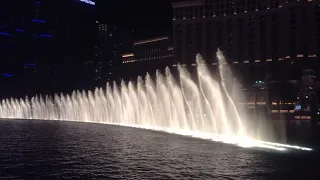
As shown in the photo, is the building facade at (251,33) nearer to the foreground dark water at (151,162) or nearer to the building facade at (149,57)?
the building facade at (149,57)

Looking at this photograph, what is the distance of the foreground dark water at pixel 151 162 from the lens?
16.8m

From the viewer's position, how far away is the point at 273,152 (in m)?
23.3

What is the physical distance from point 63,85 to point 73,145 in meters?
96.7

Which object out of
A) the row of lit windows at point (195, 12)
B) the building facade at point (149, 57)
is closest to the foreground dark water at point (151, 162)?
the row of lit windows at point (195, 12)

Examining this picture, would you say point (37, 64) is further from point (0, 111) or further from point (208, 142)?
point (208, 142)

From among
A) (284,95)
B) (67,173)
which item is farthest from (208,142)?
(284,95)

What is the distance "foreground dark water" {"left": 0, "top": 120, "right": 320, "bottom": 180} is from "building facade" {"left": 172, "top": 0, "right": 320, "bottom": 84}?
3156 inches

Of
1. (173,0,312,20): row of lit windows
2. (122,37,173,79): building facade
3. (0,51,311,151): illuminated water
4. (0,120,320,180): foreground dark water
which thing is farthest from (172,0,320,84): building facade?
(0,120,320,180): foreground dark water

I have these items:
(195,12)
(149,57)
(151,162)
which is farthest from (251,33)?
(151,162)

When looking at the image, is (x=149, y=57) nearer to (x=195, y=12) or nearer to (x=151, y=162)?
(x=195, y=12)

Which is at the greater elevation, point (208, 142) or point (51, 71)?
point (51, 71)

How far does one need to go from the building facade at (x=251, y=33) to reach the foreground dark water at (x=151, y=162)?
263 feet

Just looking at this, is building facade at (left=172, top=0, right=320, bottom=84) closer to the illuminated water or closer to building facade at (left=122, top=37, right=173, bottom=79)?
building facade at (left=122, top=37, right=173, bottom=79)

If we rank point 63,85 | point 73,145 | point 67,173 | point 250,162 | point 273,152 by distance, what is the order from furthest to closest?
point 63,85 < point 73,145 < point 273,152 < point 250,162 < point 67,173
